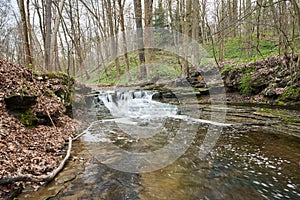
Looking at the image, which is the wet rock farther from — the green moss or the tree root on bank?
the green moss

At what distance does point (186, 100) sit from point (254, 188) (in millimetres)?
9582

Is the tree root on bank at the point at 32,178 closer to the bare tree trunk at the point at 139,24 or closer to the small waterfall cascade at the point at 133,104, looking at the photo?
the small waterfall cascade at the point at 133,104

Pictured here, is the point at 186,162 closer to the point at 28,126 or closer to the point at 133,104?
the point at 28,126

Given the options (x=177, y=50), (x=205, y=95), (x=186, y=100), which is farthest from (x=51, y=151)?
(x=177, y=50)

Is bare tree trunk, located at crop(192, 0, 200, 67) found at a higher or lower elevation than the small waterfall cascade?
higher

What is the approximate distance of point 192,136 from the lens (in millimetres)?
6062

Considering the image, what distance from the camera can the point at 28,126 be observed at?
521 centimetres

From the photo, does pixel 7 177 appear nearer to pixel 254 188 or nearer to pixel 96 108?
pixel 254 188

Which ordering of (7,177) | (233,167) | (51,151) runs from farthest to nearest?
(51,151)
(233,167)
(7,177)

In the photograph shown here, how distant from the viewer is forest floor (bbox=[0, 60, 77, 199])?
11.2ft

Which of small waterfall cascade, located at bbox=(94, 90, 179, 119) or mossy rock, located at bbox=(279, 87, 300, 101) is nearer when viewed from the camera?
mossy rock, located at bbox=(279, 87, 300, 101)

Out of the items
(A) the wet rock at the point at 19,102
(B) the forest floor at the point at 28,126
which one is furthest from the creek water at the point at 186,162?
(A) the wet rock at the point at 19,102

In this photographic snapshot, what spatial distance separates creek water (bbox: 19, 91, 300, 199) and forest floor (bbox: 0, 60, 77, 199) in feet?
1.28

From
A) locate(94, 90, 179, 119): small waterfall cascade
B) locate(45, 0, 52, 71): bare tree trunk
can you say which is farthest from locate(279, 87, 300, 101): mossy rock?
locate(45, 0, 52, 71): bare tree trunk
